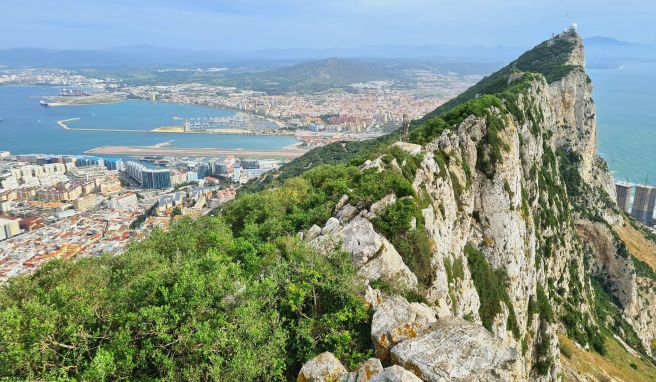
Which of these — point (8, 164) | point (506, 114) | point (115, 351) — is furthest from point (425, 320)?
point (8, 164)

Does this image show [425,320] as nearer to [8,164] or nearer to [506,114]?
[506,114]

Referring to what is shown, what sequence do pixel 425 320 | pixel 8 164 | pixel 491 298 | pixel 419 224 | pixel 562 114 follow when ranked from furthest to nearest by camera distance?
pixel 8 164 → pixel 562 114 → pixel 491 298 → pixel 419 224 → pixel 425 320

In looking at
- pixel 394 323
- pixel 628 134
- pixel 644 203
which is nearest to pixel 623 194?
pixel 644 203

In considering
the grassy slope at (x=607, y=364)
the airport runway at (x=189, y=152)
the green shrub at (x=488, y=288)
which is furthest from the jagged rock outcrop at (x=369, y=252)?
the airport runway at (x=189, y=152)

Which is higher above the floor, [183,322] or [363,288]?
[183,322]

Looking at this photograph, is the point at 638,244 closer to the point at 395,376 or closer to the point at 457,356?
the point at 457,356
